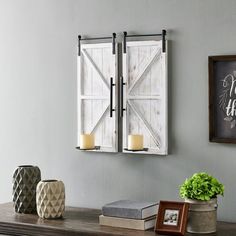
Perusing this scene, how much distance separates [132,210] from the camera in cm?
318

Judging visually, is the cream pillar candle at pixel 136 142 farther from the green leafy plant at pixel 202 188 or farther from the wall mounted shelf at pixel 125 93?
the green leafy plant at pixel 202 188

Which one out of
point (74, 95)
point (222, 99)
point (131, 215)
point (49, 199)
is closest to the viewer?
point (131, 215)

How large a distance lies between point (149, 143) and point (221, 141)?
0.43 metres

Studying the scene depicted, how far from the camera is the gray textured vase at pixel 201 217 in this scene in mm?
3080

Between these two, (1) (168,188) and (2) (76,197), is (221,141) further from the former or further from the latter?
(2) (76,197)

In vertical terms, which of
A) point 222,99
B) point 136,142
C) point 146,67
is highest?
point 146,67

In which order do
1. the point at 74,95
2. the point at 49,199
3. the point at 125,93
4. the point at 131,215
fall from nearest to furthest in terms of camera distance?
the point at 131,215 → the point at 49,199 → the point at 125,93 → the point at 74,95

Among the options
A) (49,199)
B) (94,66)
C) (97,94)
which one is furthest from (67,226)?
(94,66)

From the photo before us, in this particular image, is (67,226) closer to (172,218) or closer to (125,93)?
(172,218)

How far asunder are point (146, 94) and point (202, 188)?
2.28 ft

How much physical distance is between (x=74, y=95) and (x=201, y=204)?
1.12m

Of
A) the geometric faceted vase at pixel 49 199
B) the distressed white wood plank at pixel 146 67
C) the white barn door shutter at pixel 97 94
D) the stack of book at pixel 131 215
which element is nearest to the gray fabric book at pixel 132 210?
the stack of book at pixel 131 215

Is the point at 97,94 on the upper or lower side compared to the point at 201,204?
upper

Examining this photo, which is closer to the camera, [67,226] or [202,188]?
[202,188]
